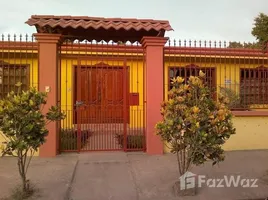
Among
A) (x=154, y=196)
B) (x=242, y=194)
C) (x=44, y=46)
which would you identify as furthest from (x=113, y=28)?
(x=242, y=194)

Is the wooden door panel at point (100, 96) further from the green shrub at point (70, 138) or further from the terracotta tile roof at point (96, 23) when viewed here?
the terracotta tile roof at point (96, 23)

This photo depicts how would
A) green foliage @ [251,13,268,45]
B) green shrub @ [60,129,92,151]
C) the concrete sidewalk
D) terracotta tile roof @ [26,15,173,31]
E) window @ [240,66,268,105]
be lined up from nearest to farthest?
1. the concrete sidewalk
2. terracotta tile roof @ [26,15,173,31]
3. green shrub @ [60,129,92,151]
4. window @ [240,66,268,105]
5. green foliage @ [251,13,268,45]

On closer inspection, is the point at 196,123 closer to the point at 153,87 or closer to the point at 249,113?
the point at 153,87

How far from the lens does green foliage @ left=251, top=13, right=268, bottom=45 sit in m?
12.6

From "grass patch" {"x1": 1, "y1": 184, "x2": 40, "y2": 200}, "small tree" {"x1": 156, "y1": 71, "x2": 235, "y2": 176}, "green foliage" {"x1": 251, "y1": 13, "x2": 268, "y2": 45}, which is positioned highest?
"green foliage" {"x1": 251, "y1": 13, "x2": 268, "y2": 45}

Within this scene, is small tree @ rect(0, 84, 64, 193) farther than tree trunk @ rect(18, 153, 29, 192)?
No

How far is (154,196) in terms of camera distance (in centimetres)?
443

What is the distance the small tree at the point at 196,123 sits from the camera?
4.13 m

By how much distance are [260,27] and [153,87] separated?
9.07 meters

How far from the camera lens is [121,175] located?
536 centimetres

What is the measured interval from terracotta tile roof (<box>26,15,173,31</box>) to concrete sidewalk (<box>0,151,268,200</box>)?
10.1 feet

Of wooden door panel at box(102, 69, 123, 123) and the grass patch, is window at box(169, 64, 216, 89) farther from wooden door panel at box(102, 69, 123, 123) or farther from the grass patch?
the grass patch

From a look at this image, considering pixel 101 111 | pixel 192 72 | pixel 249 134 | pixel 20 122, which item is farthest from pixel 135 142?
pixel 20 122

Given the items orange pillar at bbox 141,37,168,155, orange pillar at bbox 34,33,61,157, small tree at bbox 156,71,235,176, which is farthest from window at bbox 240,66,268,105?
orange pillar at bbox 34,33,61,157
